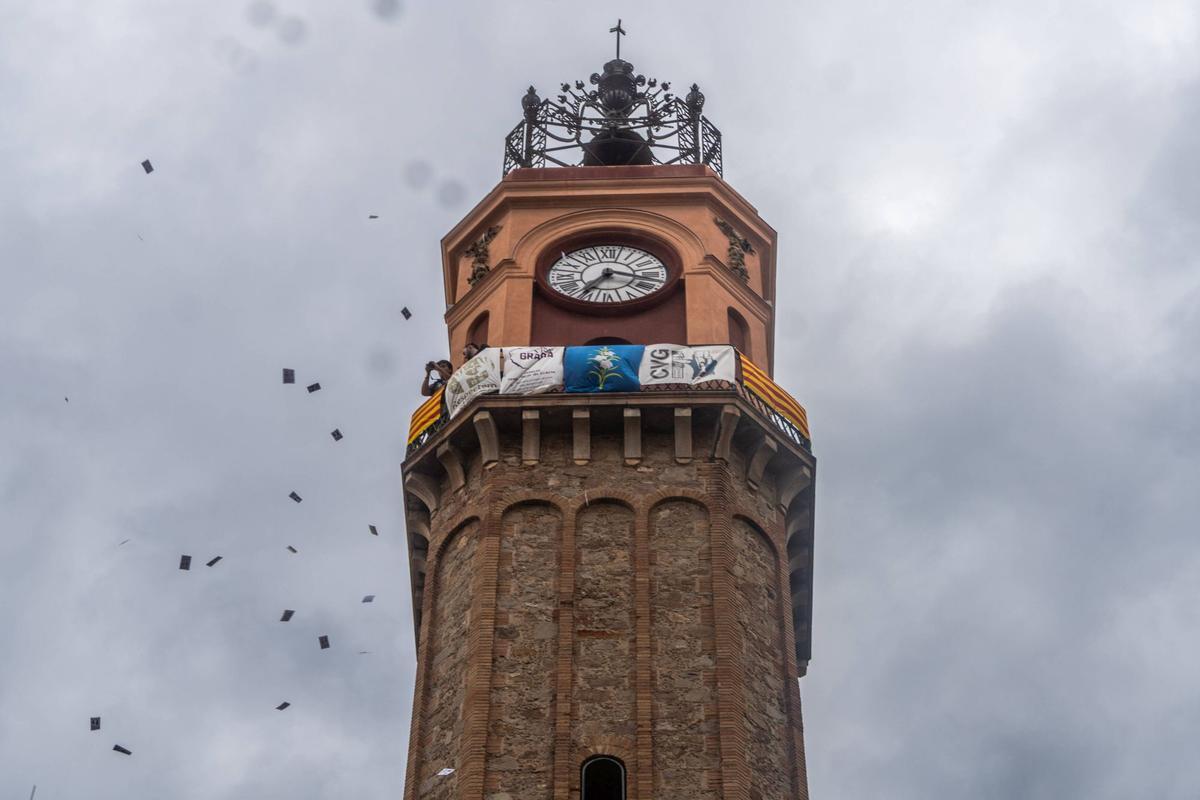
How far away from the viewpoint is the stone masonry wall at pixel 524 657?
31.0 metres

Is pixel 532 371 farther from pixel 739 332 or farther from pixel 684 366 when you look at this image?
pixel 739 332

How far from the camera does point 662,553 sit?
3441cm

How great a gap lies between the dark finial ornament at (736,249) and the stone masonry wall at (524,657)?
9.23 metres

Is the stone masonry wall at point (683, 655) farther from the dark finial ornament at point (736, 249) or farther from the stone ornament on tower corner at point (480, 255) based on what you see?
the stone ornament on tower corner at point (480, 255)

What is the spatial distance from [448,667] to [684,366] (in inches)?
299

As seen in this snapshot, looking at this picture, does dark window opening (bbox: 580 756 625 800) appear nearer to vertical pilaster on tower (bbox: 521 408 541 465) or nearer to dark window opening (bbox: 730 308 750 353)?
vertical pilaster on tower (bbox: 521 408 541 465)

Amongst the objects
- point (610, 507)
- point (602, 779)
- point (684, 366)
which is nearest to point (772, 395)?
point (684, 366)

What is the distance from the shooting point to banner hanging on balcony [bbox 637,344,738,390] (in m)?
36.3

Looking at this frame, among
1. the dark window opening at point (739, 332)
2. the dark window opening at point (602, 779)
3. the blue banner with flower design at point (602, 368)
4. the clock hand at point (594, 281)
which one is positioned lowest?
the dark window opening at point (602, 779)

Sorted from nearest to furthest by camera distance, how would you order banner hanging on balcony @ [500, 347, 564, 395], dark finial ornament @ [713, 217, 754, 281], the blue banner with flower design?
the blue banner with flower design, banner hanging on balcony @ [500, 347, 564, 395], dark finial ornament @ [713, 217, 754, 281]

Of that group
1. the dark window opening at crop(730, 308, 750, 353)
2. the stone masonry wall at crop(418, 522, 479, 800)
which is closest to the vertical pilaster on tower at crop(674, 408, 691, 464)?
the stone masonry wall at crop(418, 522, 479, 800)

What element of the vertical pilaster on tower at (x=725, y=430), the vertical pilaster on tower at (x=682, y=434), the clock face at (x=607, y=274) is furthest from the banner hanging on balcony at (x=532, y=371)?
the clock face at (x=607, y=274)

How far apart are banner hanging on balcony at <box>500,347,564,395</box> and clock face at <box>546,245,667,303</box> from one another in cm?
378

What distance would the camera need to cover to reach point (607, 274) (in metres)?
41.0
